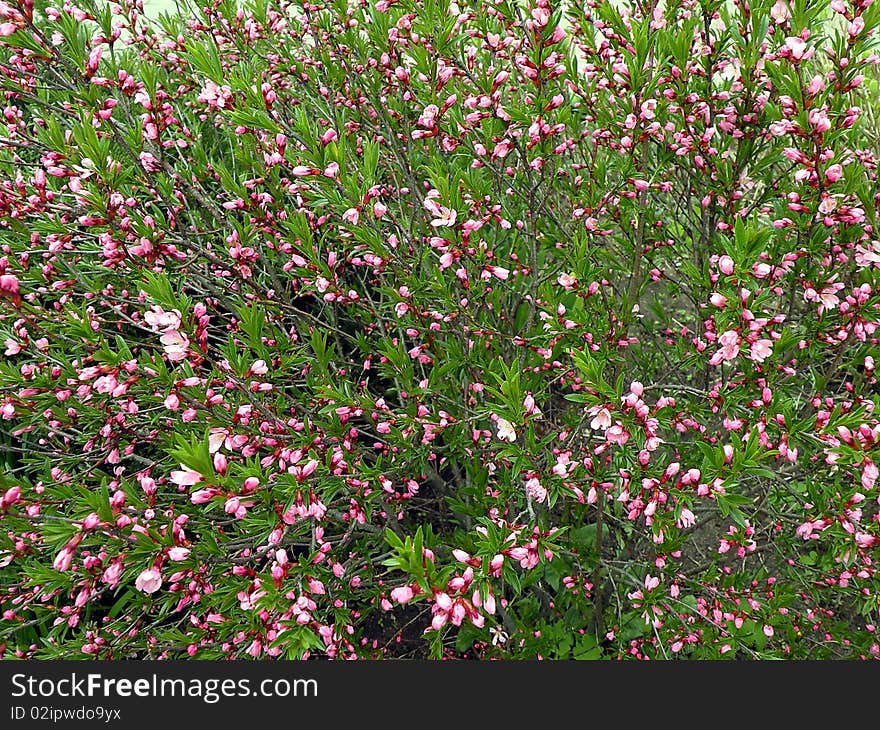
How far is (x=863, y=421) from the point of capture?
7.70 feet

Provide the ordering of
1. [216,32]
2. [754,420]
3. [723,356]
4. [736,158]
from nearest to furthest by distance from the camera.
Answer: [723,356] < [754,420] < [736,158] < [216,32]

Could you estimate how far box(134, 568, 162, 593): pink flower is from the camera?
2039mm

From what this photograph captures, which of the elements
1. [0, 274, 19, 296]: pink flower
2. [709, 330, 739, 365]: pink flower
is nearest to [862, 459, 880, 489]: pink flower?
[709, 330, 739, 365]: pink flower

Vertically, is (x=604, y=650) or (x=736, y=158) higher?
(x=736, y=158)

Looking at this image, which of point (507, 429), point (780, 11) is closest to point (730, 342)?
point (507, 429)

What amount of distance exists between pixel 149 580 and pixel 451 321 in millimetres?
1796

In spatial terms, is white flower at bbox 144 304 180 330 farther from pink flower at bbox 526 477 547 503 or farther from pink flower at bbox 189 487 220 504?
pink flower at bbox 526 477 547 503

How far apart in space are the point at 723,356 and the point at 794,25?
140 cm

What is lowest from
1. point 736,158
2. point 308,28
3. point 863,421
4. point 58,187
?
point 863,421

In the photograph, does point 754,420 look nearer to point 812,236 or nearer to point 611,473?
point 611,473

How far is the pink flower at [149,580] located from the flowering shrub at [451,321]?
0.03 feet

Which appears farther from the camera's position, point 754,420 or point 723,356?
point 754,420

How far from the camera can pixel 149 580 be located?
2.07 m

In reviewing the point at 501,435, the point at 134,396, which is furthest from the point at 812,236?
the point at 134,396
